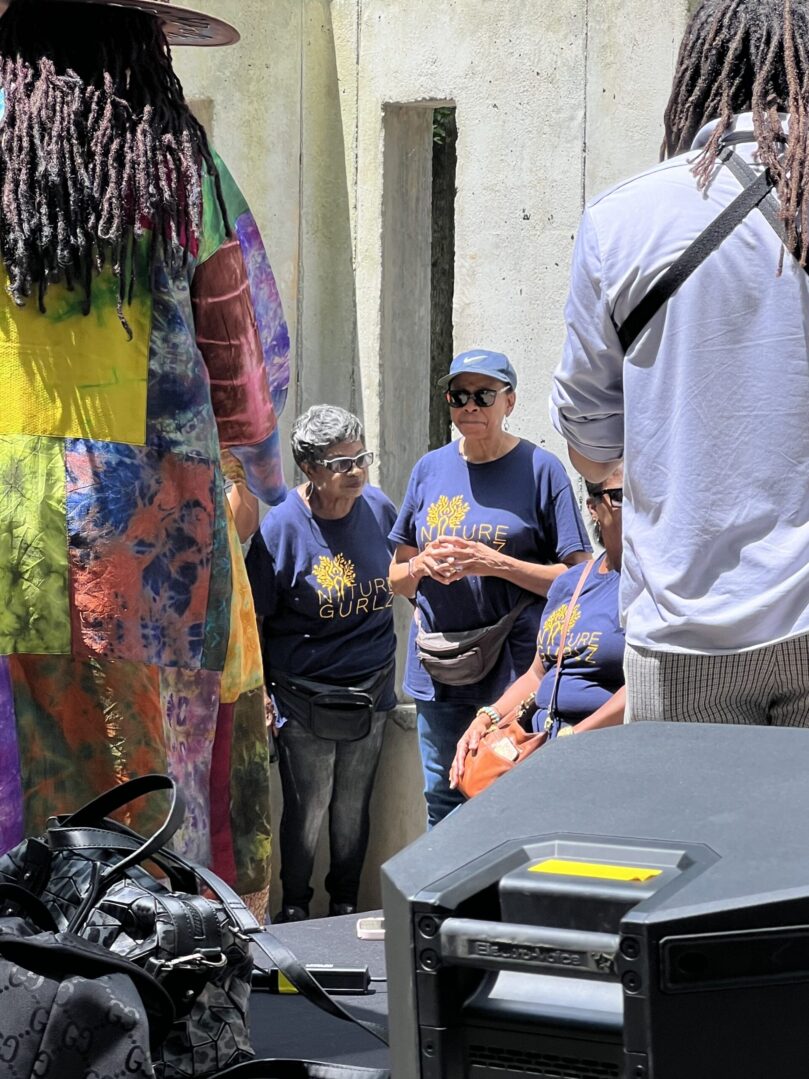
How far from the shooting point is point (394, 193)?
667 cm

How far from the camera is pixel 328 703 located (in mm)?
6566

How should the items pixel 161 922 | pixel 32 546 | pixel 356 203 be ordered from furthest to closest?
pixel 356 203 < pixel 32 546 < pixel 161 922

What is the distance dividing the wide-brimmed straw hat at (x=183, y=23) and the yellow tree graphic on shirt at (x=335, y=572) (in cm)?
304

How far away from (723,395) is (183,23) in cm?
132

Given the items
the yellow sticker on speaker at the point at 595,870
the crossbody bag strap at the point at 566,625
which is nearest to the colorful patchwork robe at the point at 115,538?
the crossbody bag strap at the point at 566,625

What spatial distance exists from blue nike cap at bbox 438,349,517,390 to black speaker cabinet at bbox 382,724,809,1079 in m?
3.76

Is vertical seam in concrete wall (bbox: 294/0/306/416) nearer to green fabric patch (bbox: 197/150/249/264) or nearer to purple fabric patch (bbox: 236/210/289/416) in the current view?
purple fabric patch (bbox: 236/210/289/416)

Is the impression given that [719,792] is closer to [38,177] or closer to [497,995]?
[497,995]

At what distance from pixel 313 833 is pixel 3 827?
3652 mm

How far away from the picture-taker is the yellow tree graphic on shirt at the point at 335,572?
6.49 metres

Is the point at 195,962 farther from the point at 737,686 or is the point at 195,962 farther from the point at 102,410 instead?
the point at 102,410

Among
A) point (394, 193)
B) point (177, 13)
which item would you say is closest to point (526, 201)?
point (394, 193)

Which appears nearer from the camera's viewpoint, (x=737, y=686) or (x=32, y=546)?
(x=737, y=686)

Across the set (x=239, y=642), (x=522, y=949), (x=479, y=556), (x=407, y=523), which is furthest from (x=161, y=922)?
(x=407, y=523)
